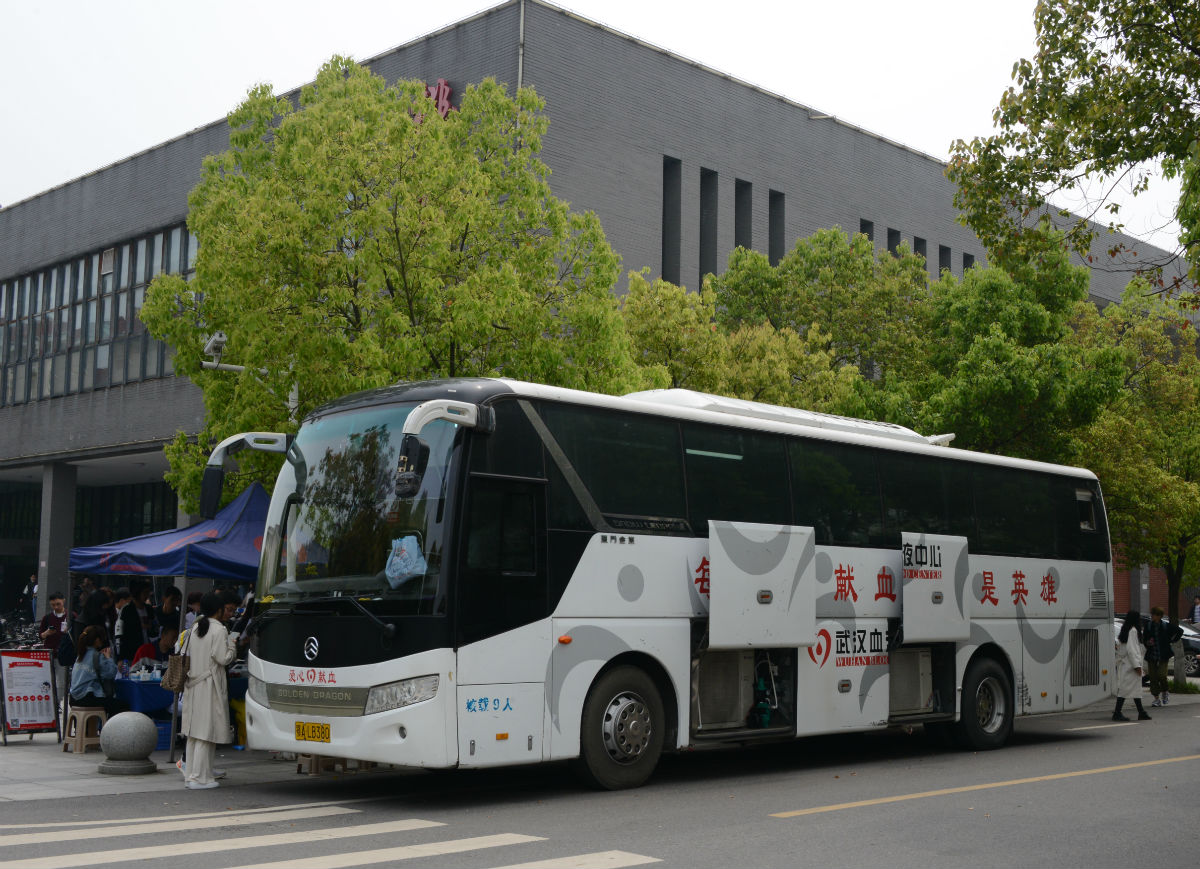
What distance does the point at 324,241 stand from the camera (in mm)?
16984

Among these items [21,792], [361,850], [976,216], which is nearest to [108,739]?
Answer: [21,792]

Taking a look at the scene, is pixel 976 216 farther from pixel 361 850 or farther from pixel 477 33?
pixel 477 33

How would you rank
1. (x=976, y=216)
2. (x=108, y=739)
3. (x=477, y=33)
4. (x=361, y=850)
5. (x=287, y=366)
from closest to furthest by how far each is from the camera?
(x=361, y=850), (x=108, y=739), (x=976, y=216), (x=287, y=366), (x=477, y=33)

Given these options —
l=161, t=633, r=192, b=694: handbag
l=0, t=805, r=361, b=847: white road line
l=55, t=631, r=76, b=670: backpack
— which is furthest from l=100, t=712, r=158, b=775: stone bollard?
l=55, t=631, r=76, b=670: backpack

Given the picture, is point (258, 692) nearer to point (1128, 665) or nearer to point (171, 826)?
point (171, 826)

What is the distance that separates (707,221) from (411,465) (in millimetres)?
27502

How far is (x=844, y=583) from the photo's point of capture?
550 inches

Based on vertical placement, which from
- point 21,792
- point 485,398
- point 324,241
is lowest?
point 21,792

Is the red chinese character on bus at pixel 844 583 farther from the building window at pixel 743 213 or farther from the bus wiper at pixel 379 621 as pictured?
the building window at pixel 743 213

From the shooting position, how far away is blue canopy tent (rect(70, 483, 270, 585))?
14.9 m

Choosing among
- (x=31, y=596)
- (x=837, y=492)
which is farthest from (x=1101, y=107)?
(x=31, y=596)

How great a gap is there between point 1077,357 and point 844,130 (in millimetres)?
17404

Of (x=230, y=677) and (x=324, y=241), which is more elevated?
(x=324, y=241)

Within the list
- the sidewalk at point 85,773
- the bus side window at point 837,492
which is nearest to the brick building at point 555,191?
the bus side window at point 837,492
